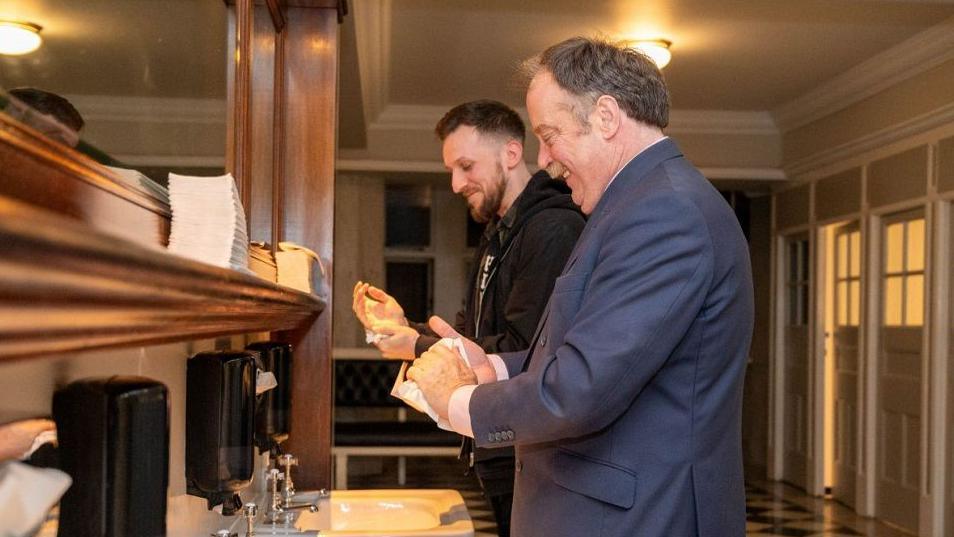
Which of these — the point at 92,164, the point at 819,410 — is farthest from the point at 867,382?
the point at 92,164

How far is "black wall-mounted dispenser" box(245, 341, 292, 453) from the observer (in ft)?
7.30

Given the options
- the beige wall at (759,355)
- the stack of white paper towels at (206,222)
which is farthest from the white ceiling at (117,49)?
the beige wall at (759,355)

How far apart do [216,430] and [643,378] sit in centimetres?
66

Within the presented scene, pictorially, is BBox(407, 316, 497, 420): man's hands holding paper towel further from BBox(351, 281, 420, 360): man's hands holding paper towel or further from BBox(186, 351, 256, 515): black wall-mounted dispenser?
BBox(351, 281, 420, 360): man's hands holding paper towel

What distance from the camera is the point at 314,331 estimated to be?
10.4 ft

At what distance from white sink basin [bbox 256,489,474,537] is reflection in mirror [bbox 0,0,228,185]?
1.04 metres

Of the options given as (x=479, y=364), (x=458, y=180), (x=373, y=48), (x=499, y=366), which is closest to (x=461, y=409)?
(x=479, y=364)

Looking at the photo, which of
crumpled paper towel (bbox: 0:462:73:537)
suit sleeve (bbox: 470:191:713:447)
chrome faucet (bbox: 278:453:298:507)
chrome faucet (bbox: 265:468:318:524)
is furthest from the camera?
chrome faucet (bbox: 278:453:298:507)

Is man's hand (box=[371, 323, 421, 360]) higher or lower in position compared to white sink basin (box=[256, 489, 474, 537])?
higher

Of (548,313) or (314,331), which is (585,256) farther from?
(314,331)

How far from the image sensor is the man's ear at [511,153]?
120 inches

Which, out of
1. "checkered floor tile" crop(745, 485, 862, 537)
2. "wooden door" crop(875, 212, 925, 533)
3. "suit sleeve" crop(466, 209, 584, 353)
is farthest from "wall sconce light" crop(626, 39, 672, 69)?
"suit sleeve" crop(466, 209, 584, 353)

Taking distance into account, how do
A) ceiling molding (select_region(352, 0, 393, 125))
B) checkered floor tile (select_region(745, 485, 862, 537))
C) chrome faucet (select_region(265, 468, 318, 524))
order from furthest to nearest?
checkered floor tile (select_region(745, 485, 862, 537))
ceiling molding (select_region(352, 0, 393, 125))
chrome faucet (select_region(265, 468, 318, 524))

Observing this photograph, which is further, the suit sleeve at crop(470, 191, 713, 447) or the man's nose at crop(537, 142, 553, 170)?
the man's nose at crop(537, 142, 553, 170)
